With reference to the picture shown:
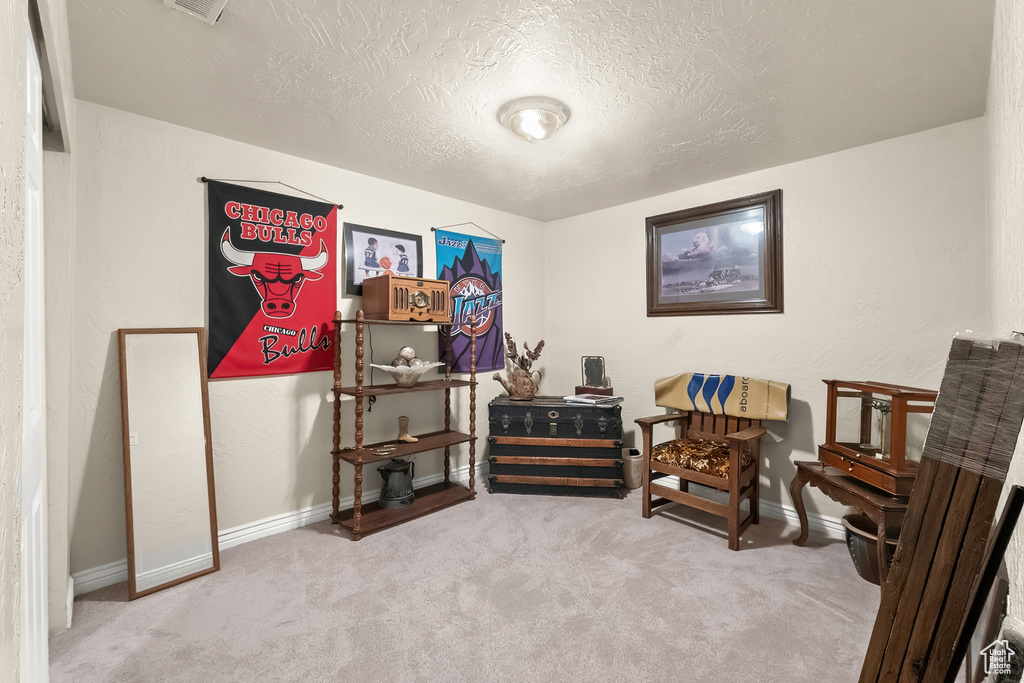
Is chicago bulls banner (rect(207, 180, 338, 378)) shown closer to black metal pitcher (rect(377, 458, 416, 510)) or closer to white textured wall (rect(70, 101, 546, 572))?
white textured wall (rect(70, 101, 546, 572))

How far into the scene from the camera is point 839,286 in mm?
2916

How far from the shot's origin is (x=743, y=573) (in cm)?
240

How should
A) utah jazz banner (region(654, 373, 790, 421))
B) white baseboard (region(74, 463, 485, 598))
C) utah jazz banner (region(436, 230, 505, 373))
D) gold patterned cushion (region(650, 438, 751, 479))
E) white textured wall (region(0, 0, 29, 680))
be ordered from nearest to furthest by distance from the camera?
white textured wall (region(0, 0, 29, 680)) → white baseboard (region(74, 463, 485, 598)) → gold patterned cushion (region(650, 438, 751, 479)) → utah jazz banner (region(654, 373, 790, 421)) → utah jazz banner (region(436, 230, 505, 373))

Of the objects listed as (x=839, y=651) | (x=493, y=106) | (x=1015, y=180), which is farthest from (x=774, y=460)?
(x=493, y=106)

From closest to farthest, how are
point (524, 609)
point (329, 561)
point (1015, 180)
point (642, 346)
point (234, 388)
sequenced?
point (1015, 180), point (524, 609), point (329, 561), point (234, 388), point (642, 346)

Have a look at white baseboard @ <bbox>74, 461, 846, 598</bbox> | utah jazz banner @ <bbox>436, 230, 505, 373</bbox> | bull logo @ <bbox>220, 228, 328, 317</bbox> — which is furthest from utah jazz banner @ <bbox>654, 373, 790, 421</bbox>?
bull logo @ <bbox>220, 228, 328, 317</bbox>

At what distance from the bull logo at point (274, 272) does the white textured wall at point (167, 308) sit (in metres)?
0.18

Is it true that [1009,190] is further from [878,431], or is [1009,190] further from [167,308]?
[167,308]

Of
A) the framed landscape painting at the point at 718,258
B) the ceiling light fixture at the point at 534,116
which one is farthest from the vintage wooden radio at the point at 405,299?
the framed landscape painting at the point at 718,258

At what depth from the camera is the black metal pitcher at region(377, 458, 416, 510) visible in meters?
3.22

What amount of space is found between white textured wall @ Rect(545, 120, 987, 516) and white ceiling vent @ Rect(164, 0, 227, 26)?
3.20m

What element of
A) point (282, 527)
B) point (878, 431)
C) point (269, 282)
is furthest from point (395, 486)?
point (878, 431)

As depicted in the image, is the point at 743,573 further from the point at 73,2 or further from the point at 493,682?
the point at 73,2

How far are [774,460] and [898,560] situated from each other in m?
2.64
